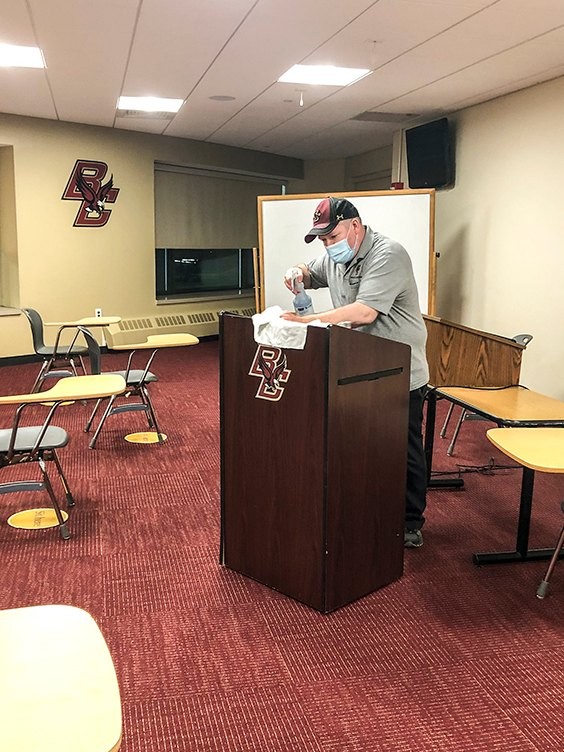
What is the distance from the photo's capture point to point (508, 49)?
4.61 meters

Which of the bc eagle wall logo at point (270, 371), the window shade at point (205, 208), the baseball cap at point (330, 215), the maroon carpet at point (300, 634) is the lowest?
the maroon carpet at point (300, 634)

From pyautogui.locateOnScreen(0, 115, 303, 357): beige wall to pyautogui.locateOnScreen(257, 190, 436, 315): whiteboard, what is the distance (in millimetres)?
2552

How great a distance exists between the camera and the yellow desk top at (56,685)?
907 mm

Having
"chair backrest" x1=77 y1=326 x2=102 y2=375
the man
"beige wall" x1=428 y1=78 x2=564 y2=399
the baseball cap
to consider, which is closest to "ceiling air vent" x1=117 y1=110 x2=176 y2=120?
"beige wall" x1=428 y1=78 x2=564 y2=399

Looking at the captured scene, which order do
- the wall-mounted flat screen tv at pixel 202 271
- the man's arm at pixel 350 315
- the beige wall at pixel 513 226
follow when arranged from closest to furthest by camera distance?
1. the man's arm at pixel 350 315
2. the beige wall at pixel 513 226
3. the wall-mounted flat screen tv at pixel 202 271

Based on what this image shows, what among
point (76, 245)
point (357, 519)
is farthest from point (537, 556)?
point (76, 245)

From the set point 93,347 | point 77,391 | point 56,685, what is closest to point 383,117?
point 93,347

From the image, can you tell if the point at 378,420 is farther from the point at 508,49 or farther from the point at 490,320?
the point at 490,320

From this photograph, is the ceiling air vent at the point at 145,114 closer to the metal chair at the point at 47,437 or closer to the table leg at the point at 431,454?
the metal chair at the point at 47,437

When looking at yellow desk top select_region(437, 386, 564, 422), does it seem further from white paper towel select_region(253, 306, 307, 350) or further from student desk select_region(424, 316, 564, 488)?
white paper towel select_region(253, 306, 307, 350)

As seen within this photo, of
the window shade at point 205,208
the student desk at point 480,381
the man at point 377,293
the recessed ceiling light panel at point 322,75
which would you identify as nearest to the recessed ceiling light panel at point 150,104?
the recessed ceiling light panel at point 322,75

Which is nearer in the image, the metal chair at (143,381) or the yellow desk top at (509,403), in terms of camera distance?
the yellow desk top at (509,403)

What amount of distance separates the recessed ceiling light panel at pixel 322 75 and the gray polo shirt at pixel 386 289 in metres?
2.96

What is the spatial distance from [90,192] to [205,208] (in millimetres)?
1961
